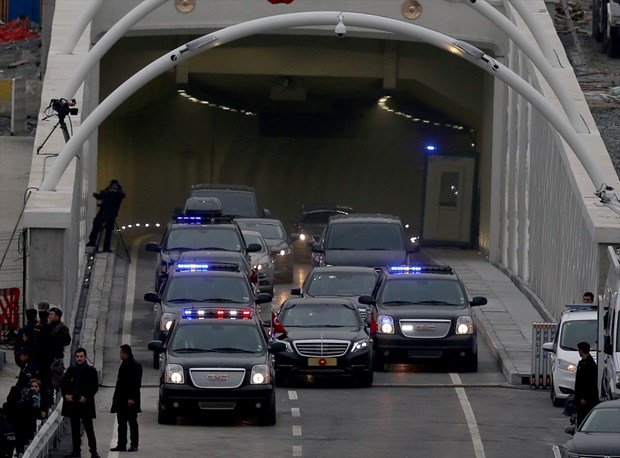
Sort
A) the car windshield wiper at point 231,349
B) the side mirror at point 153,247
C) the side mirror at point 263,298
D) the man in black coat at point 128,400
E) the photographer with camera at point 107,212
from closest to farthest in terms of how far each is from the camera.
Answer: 1. the man in black coat at point 128,400
2. the car windshield wiper at point 231,349
3. the side mirror at point 263,298
4. the side mirror at point 153,247
5. the photographer with camera at point 107,212

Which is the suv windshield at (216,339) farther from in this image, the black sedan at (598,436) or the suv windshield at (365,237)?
the suv windshield at (365,237)

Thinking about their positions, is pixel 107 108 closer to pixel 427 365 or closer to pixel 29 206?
pixel 29 206

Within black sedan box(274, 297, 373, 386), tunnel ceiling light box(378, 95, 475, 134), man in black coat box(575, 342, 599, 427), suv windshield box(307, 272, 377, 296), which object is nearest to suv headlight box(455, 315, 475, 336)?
black sedan box(274, 297, 373, 386)

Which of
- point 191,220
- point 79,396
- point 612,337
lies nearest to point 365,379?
point 612,337

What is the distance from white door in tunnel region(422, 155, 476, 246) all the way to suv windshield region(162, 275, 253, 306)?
18.8 m

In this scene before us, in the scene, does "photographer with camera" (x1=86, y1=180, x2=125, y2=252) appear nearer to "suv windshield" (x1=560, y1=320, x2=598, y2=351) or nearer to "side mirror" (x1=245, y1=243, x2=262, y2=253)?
"side mirror" (x1=245, y1=243, x2=262, y2=253)

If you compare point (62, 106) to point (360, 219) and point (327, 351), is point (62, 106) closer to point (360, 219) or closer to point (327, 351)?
point (327, 351)

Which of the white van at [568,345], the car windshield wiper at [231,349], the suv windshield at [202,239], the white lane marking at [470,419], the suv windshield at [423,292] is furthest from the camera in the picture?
the suv windshield at [202,239]

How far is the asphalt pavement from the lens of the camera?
30.9 m

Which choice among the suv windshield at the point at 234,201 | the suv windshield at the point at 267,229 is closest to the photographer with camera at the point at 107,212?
the suv windshield at the point at 267,229

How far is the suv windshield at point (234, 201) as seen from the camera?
1795 inches

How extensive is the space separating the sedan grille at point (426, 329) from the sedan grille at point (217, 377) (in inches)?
242

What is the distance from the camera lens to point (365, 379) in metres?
28.7

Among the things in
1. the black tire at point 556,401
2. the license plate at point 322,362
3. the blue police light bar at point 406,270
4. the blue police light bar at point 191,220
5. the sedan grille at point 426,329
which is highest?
the blue police light bar at point 191,220
